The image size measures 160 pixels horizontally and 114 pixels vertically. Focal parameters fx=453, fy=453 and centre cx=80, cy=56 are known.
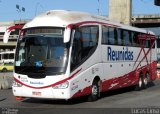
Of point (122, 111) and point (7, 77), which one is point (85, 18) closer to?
point (122, 111)

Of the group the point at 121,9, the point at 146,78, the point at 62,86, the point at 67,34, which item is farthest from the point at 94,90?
the point at 121,9

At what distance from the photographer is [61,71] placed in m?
15.5

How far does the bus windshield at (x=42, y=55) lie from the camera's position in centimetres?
1567

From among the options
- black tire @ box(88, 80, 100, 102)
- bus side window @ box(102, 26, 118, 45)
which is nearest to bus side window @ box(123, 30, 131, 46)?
bus side window @ box(102, 26, 118, 45)

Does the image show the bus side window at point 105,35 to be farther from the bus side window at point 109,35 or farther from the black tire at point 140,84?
the black tire at point 140,84

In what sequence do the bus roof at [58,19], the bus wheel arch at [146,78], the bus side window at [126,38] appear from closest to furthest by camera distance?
1. the bus roof at [58,19]
2. the bus side window at [126,38]
3. the bus wheel arch at [146,78]

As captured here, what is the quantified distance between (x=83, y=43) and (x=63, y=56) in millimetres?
Result: 1399

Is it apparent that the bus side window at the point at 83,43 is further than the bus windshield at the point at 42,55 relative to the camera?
Yes

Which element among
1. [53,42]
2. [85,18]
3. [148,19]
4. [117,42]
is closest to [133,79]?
[117,42]

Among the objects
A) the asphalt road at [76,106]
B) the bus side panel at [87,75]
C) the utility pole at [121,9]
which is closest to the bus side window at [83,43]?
the bus side panel at [87,75]

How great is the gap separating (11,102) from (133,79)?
309 inches

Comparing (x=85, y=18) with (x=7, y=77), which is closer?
(x=85, y=18)

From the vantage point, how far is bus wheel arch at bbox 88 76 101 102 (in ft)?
57.1

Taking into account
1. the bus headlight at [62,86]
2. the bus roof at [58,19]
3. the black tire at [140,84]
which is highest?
the bus roof at [58,19]
